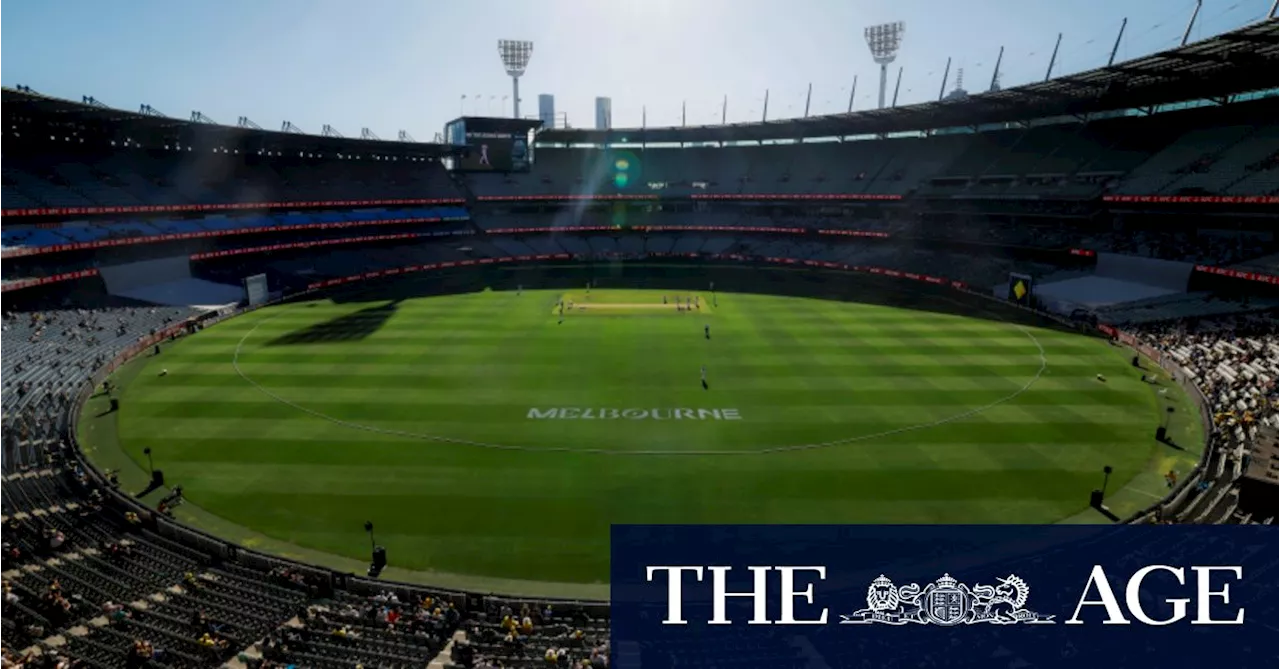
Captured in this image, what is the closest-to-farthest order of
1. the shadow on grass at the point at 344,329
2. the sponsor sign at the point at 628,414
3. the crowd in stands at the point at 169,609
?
1. the crowd in stands at the point at 169,609
2. the sponsor sign at the point at 628,414
3. the shadow on grass at the point at 344,329

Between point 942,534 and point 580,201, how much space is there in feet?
316

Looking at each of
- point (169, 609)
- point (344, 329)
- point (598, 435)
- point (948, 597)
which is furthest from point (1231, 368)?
point (344, 329)

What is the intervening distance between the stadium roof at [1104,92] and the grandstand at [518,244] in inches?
17.3

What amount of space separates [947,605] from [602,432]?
1918 centimetres

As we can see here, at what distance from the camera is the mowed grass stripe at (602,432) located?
2642cm

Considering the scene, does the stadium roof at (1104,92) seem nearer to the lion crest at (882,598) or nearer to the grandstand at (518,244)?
the grandstand at (518,244)

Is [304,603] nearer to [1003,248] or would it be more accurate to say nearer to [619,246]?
[1003,248]

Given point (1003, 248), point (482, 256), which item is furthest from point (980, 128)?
point (482, 256)

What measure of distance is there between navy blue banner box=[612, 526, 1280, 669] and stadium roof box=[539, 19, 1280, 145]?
1713 inches

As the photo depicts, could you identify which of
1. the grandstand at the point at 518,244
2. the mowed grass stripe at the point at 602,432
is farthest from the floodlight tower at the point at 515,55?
the mowed grass stripe at the point at 602,432

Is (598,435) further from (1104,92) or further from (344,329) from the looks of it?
(1104,92)

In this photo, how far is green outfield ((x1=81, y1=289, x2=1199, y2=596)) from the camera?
26.2 metres

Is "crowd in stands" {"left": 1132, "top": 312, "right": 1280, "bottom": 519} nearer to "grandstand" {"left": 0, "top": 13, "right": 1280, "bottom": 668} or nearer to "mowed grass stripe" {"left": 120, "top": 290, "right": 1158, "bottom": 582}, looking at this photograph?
"grandstand" {"left": 0, "top": 13, "right": 1280, "bottom": 668}

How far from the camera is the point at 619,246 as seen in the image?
110 m
